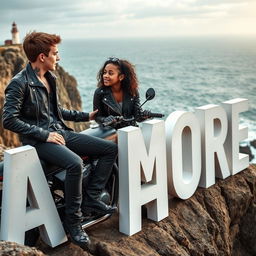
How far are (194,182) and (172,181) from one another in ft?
1.78

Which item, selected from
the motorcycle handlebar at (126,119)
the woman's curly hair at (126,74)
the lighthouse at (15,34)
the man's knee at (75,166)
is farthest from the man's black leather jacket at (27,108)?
the lighthouse at (15,34)

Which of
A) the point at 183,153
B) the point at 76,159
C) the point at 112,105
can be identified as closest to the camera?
the point at 76,159

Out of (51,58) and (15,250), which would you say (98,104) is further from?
(15,250)

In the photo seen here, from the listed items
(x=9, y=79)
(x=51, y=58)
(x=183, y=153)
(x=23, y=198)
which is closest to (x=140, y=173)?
(x=183, y=153)

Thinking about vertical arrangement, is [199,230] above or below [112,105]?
below

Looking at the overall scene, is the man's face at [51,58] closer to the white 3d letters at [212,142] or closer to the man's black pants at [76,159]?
the man's black pants at [76,159]

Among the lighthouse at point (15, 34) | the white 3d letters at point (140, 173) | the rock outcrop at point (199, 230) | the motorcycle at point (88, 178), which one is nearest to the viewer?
the motorcycle at point (88, 178)

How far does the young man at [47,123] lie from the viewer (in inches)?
178

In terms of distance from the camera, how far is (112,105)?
576 centimetres

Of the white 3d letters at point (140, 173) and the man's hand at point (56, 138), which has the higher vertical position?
the man's hand at point (56, 138)

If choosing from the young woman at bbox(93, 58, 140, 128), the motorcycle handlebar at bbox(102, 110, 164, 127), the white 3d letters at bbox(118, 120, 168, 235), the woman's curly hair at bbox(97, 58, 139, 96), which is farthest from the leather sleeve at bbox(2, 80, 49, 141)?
the woman's curly hair at bbox(97, 58, 139, 96)

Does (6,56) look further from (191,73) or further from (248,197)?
(191,73)

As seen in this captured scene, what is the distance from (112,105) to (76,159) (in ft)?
4.43

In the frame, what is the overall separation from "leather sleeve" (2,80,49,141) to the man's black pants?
0.67 feet
